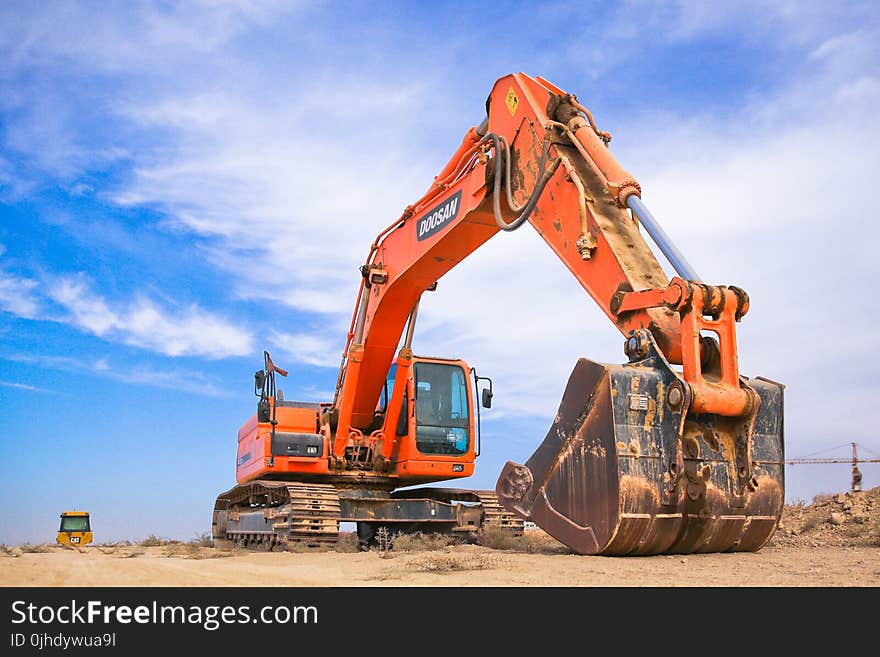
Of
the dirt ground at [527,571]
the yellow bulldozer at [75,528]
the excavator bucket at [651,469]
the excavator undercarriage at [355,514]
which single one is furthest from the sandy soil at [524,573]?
the yellow bulldozer at [75,528]

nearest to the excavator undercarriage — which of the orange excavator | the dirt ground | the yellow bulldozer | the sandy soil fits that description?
the orange excavator

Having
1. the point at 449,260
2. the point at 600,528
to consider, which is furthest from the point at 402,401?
the point at 600,528

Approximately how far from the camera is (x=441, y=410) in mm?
11727

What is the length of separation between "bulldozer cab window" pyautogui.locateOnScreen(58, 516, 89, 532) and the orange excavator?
10.2 metres

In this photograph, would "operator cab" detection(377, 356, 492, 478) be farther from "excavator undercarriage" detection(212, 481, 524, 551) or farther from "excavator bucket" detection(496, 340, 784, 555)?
"excavator bucket" detection(496, 340, 784, 555)

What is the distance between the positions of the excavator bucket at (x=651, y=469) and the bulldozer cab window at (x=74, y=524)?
55.7 ft

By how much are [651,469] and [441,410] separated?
19.9 feet

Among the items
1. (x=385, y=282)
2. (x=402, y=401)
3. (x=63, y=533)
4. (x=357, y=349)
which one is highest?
(x=385, y=282)

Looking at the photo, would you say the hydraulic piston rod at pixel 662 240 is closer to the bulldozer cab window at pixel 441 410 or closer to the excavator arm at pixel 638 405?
the excavator arm at pixel 638 405

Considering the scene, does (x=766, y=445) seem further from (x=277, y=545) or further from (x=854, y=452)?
(x=854, y=452)

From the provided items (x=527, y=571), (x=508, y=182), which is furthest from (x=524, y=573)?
(x=508, y=182)
